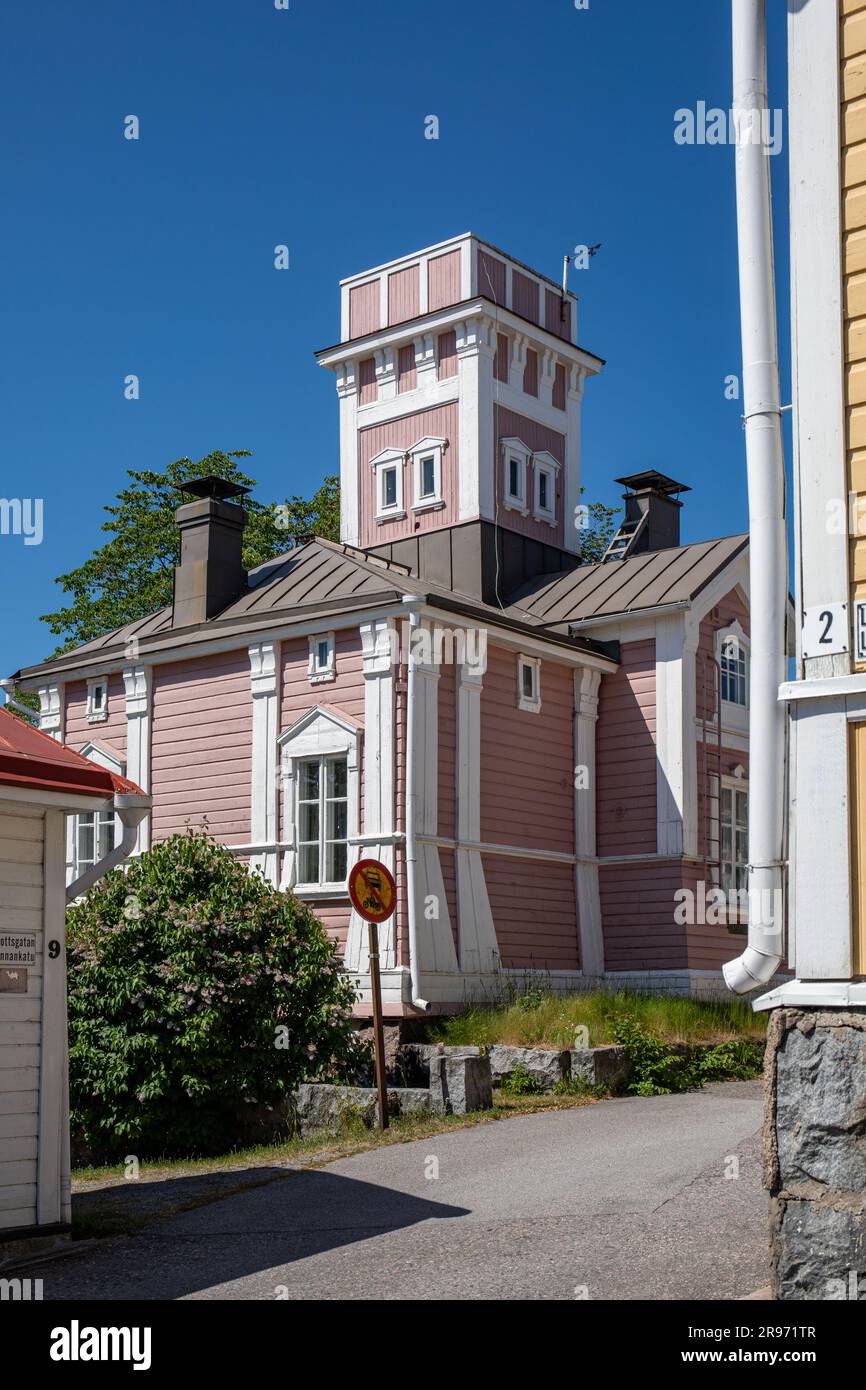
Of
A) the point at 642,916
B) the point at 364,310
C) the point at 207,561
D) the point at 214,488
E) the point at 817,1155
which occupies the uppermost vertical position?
the point at 364,310

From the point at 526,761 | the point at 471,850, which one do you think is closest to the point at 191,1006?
the point at 471,850

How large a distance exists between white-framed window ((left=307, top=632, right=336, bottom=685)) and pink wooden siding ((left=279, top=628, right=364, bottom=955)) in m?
0.06

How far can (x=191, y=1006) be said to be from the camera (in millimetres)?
14352

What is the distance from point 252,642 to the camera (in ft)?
63.2

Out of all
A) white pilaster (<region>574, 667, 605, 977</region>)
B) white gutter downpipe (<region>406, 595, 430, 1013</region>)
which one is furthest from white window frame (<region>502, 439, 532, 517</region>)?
white gutter downpipe (<region>406, 595, 430, 1013</region>)

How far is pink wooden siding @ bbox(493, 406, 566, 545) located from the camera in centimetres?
2245

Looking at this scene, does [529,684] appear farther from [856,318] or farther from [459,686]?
[856,318]

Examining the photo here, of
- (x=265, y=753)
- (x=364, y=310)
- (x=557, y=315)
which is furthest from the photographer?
(x=557, y=315)

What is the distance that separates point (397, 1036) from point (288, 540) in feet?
71.1

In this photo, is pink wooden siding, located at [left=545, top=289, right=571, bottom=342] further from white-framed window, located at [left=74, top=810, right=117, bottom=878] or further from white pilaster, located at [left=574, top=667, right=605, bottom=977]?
white-framed window, located at [left=74, top=810, right=117, bottom=878]

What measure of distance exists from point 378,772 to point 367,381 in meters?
8.82

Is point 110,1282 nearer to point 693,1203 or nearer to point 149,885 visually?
point 693,1203

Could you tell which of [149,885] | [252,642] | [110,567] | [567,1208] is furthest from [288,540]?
[567,1208]

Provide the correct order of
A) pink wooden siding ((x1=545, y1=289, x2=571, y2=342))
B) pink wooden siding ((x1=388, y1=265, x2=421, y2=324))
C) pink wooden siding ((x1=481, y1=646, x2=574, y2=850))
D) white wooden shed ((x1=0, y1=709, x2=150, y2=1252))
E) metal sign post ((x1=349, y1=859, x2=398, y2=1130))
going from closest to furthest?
1. white wooden shed ((x1=0, y1=709, x2=150, y2=1252))
2. metal sign post ((x1=349, y1=859, x2=398, y2=1130))
3. pink wooden siding ((x1=481, y1=646, x2=574, y2=850))
4. pink wooden siding ((x1=388, y1=265, x2=421, y2=324))
5. pink wooden siding ((x1=545, y1=289, x2=571, y2=342))
